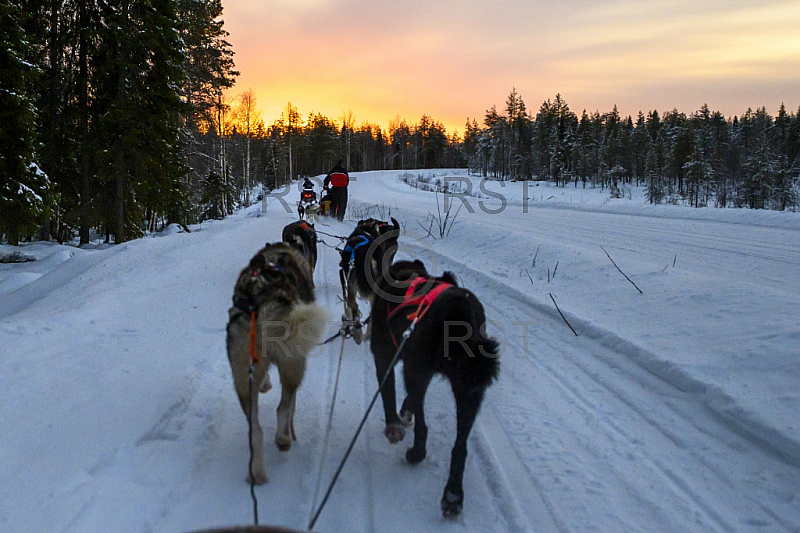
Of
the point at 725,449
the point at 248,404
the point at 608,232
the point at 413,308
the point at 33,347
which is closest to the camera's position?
the point at 248,404

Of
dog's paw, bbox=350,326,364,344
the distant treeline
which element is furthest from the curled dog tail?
the distant treeline

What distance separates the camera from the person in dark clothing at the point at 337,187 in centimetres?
1748

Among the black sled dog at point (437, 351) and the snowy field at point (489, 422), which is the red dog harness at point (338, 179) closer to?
the snowy field at point (489, 422)

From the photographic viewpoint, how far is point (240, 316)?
9.62 ft

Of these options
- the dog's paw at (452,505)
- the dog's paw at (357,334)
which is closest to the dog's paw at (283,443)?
the dog's paw at (452,505)

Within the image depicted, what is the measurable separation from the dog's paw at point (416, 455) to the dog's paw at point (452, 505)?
A: 488mm

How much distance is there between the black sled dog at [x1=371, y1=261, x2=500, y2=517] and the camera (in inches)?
103

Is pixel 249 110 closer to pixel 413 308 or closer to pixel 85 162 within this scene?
pixel 85 162

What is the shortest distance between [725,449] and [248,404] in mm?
3470

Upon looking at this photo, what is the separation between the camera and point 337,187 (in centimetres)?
1809

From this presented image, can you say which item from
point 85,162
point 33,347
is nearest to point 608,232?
point 33,347

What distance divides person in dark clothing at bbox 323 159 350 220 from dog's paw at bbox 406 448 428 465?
591 inches

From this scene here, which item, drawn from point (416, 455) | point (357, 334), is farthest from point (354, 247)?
point (416, 455)

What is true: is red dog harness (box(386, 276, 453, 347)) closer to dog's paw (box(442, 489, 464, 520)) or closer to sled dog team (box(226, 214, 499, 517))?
sled dog team (box(226, 214, 499, 517))
